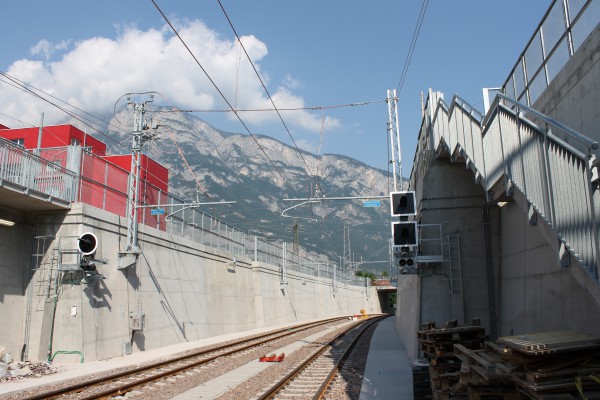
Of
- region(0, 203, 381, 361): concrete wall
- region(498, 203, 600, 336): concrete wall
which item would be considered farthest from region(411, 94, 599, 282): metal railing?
region(0, 203, 381, 361): concrete wall

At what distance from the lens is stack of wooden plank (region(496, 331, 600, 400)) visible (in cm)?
502

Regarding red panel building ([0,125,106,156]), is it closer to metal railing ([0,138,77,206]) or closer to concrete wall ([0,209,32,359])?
metal railing ([0,138,77,206])

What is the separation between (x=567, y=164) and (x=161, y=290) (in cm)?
2090

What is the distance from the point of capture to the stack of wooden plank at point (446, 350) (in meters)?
8.79

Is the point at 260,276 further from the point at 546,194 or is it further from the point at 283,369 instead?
the point at 546,194

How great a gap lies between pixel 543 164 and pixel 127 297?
18.1 metres

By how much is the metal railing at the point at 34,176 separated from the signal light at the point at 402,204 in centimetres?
1120

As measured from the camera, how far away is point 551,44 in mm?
8945

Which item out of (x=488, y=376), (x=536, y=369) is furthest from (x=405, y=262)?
(x=536, y=369)

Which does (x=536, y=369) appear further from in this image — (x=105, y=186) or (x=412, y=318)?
(x=105, y=186)

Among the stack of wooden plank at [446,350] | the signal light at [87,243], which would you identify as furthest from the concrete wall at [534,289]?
the signal light at [87,243]

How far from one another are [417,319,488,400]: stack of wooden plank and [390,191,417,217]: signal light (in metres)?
3.33

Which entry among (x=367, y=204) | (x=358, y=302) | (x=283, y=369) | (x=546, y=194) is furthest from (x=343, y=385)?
(x=358, y=302)

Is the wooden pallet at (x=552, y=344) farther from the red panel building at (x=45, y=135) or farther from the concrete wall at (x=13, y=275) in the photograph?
the red panel building at (x=45, y=135)
